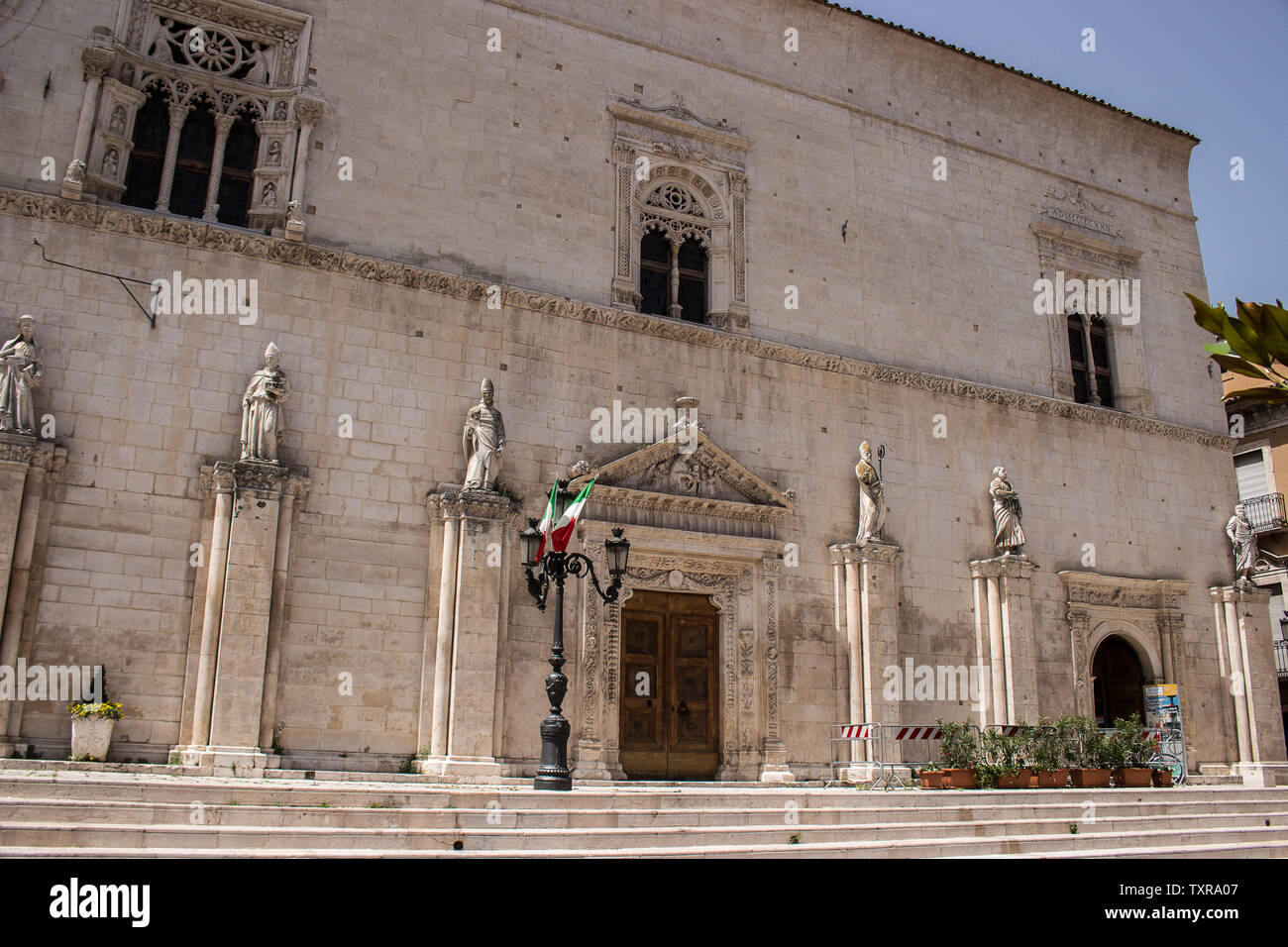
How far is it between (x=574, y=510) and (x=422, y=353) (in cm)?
410

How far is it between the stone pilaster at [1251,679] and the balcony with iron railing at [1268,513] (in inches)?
234

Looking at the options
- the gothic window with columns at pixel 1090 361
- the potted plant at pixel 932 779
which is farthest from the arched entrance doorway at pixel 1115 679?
the potted plant at pixel 932 779

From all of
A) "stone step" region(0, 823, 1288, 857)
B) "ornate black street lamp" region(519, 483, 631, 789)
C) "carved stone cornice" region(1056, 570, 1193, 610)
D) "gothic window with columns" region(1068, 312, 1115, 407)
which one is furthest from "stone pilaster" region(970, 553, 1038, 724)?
"ornate black street lamp" region(519, 483, 631, 789)

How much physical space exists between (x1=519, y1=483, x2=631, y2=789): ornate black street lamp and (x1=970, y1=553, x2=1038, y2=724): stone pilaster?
845 centimetres

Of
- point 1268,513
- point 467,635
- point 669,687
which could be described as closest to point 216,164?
point 467,635

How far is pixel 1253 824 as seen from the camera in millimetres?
13781

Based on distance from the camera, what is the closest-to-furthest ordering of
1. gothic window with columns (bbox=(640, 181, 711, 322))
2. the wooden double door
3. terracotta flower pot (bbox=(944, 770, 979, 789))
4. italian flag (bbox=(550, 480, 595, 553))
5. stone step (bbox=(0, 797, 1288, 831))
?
stone step (bbox=(0, 797, 1288, 831))
italian flag (bbox=(550, 480, 595, 553))
terracotta flower pot (bbox=(944, 770, 979, 789))
the wooden double door
gothic window with columns (bbox=(640, 181, 711, 322))

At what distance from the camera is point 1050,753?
1641 centimetres

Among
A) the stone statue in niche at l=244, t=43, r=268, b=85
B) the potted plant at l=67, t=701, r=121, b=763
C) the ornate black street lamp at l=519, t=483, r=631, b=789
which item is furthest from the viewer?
the stone statue in niche at l=244, t=43, r=268, b=85

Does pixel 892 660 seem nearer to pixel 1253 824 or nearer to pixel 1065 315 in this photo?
pixel 1253 824

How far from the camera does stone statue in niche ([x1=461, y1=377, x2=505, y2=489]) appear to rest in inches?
615

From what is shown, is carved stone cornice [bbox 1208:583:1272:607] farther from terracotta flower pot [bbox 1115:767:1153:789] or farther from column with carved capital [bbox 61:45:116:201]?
column with carved capital [bbox 61:45:116:201]

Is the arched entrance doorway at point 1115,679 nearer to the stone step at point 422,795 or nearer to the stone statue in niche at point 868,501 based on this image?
Result: the stone statue in niche at point 868,501
